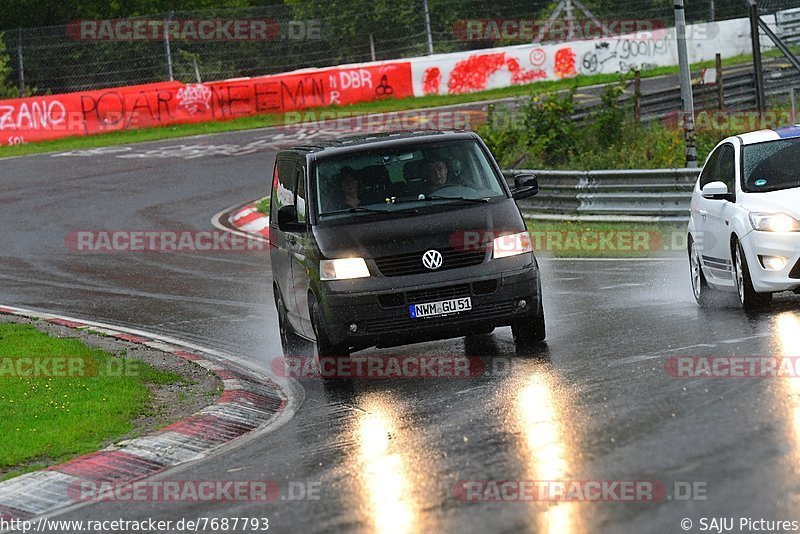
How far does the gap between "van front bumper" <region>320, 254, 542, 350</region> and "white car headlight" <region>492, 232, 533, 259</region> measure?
85 mm

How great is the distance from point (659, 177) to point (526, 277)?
10943 mm

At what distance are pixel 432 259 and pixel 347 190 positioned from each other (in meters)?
1.22

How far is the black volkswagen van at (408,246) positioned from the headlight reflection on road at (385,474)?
1.53m

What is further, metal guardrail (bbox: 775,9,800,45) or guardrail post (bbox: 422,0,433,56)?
guardrail post (bbox: 422,0,433,56)

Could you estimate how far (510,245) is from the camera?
11.2 metres

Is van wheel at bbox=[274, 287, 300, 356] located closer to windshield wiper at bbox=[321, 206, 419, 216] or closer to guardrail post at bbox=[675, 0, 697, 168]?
windshield wiper at bbox=[321, 206, 419, 216]

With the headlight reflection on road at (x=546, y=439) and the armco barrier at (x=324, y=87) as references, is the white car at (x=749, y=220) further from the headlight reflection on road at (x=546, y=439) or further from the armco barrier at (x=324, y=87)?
the armco barrier at (x=324, y=87)

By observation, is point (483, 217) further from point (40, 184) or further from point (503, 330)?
point (40, 184)

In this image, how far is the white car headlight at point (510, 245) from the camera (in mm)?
11094


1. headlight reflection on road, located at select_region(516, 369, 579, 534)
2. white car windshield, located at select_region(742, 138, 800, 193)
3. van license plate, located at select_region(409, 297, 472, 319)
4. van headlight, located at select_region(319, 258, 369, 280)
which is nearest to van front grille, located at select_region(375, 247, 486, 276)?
van headlight, located at select_region(319, 258, 369, 280)

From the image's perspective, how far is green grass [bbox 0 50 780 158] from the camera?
3956 centimetres

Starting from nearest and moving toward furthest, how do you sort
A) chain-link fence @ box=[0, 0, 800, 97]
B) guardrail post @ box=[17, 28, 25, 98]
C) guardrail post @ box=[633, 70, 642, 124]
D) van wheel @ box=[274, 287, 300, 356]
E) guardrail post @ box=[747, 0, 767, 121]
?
van wheel @ box=[274, 287, 300, 356] → guardrail post @ box=[747, 0, 767, 121] → guardrail post @ box=[633, 70, 642, 124] → chain-link fence @ box=[0, 0, 800, 97] → guardrail post @ box=[17, 28, 25, 98]

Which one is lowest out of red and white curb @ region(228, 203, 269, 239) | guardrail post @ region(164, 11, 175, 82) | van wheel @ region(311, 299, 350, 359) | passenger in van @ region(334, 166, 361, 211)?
red and white curb @ region(228, 203, 269, 239)

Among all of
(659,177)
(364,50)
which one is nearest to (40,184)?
(364,50)
